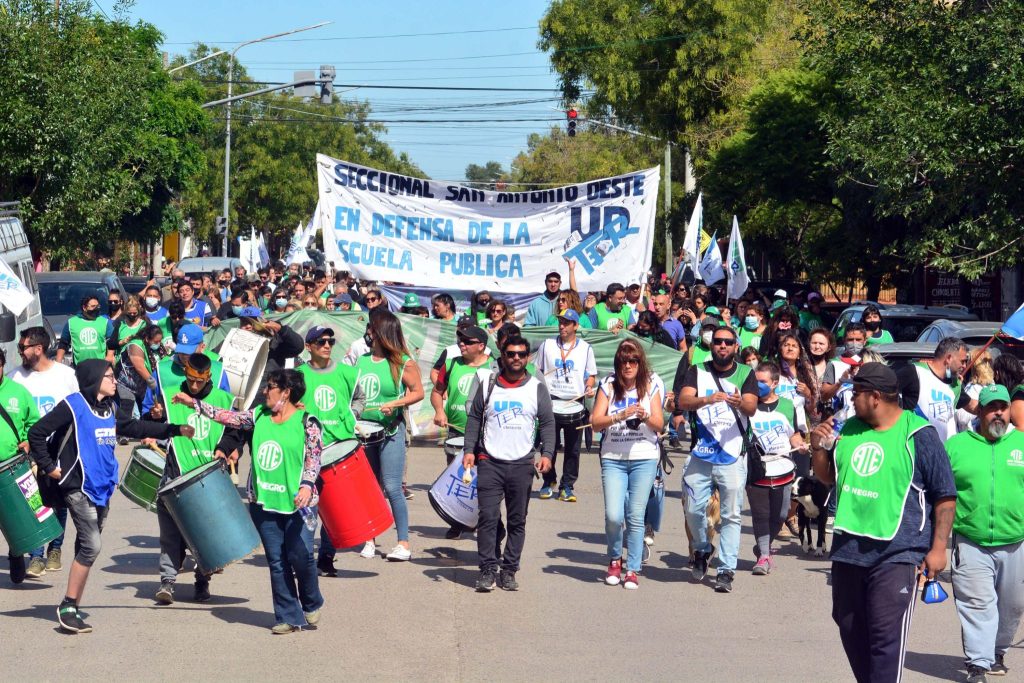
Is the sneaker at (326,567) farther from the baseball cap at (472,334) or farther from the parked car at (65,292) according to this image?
the parked car at (65,292)

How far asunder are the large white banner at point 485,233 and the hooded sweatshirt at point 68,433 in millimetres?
9623

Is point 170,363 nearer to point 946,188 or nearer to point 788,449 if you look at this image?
point 788,449

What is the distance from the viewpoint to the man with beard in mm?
8805

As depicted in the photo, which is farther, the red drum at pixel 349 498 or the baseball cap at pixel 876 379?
the red drum at pixel 349 498

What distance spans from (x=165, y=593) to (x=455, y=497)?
2089 millimetres

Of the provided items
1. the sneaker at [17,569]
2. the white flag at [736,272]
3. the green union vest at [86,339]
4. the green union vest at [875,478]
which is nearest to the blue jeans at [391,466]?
the sneaker at [17,569]

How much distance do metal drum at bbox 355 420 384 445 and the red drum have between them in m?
1.23

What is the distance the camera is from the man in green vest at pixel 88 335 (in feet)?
49.0

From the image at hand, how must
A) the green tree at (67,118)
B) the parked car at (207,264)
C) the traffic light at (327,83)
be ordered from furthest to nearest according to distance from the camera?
the parked car at (207,264) < the traffic light at (327,83) < the green tree at (67,118)

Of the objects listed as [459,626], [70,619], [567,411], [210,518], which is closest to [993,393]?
[459,626]

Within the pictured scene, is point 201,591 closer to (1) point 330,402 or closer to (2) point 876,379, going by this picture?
(1) point 330,402

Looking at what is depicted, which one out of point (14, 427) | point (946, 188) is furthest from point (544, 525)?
point (946, 188)

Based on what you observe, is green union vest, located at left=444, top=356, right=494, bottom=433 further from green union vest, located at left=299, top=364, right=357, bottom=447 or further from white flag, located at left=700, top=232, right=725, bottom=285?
white flag, located at left=700, top=232, right=725, bottom=285

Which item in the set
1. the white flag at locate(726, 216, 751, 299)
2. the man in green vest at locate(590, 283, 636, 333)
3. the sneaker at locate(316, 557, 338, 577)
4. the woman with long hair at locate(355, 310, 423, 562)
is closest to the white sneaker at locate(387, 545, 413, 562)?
the woman with long hair at locate(355, 310, 423, 562)
